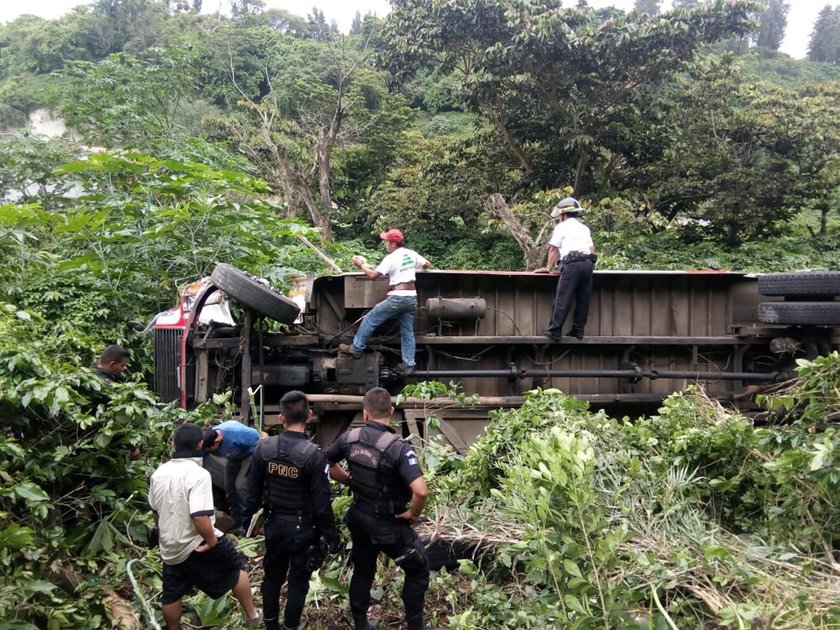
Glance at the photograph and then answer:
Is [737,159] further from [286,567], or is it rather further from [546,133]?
[286,567]

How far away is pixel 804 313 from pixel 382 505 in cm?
479

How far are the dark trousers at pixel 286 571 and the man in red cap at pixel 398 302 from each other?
8.54 feet

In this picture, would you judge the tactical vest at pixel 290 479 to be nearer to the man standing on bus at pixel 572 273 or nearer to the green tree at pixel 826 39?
the man standing on bus at pixel 572 273

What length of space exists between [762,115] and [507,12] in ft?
23.9

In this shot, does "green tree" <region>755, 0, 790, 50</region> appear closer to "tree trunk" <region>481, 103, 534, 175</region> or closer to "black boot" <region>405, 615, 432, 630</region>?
"tree trunk" <region>481, 103, 534, 175</region>

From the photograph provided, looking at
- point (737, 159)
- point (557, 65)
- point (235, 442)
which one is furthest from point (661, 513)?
point (737, 159)

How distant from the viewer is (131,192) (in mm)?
9867

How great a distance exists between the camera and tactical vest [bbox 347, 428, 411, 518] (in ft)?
11.5

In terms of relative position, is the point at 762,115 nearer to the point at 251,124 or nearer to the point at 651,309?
the point at 651,309

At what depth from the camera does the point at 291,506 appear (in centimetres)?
358

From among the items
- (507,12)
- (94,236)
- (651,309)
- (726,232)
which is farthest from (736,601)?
(726,232)

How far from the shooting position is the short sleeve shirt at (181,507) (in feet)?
11.4

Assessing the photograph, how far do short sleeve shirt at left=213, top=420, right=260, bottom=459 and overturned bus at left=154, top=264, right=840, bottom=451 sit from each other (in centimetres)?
113

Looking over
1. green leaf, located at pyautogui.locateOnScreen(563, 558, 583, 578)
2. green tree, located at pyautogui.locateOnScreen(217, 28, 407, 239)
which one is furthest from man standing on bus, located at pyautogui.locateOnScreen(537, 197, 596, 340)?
green tree, located at pyautogui.locateOnScreen(217, 28, 407, 239)
